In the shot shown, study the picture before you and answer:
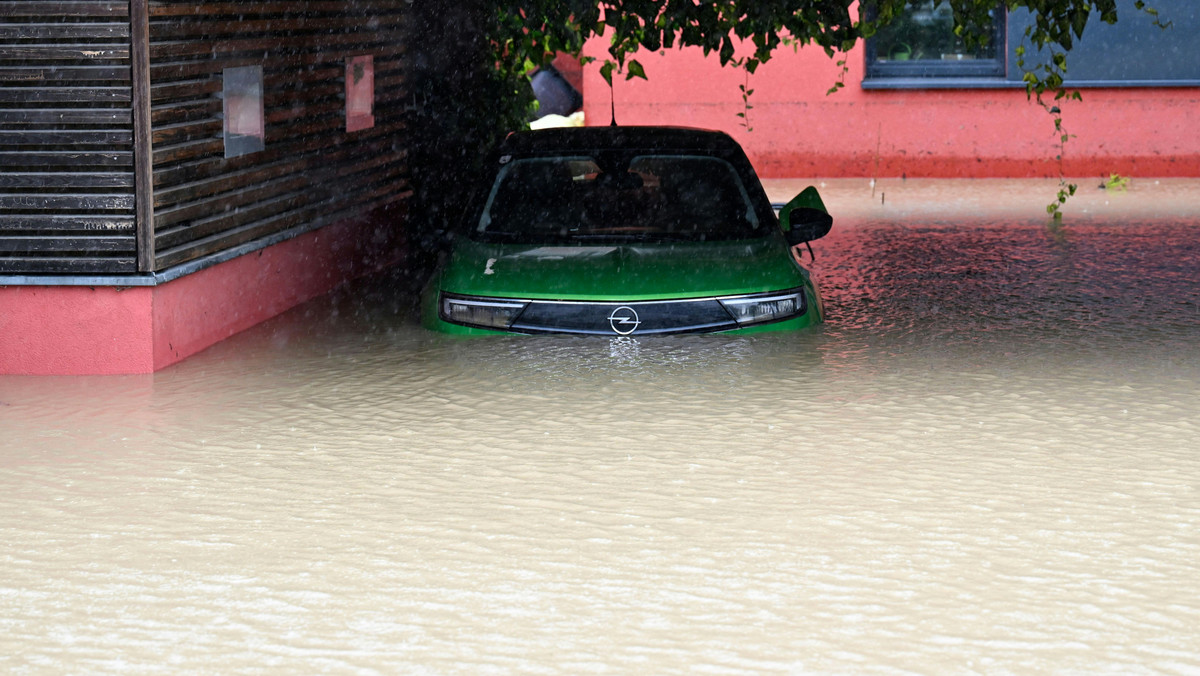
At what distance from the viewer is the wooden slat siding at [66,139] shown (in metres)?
8.44

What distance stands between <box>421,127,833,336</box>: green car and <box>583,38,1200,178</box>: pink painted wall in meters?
10.9

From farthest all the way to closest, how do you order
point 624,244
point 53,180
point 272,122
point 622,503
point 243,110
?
point 272,122, point 243,110, point 624,244, point 53,180, point 622,503

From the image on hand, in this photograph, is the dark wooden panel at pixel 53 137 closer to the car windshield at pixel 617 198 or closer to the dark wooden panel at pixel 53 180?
the dark wooden panel at pixel 53 180

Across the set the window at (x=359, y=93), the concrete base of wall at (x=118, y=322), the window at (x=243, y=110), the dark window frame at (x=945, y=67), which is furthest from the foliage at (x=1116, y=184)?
the concrete base of wall at (x=118, y=322)

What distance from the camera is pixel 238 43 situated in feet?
32.6

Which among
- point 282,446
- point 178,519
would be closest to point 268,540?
point 178,519

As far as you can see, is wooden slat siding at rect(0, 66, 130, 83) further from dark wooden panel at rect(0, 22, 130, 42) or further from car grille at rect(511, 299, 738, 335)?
car grille at rect(511, 299, 738, 335)

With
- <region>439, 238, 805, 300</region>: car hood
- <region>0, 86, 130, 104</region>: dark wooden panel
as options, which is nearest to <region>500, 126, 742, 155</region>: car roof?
<region>439, 238, 805, 300</region>: car hood

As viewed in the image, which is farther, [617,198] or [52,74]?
[617,198]

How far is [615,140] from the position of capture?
31.5 ft

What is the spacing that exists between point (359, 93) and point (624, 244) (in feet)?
14.7

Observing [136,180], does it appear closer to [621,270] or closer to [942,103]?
[621,270]

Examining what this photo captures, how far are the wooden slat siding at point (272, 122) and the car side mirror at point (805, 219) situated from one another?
331 cm

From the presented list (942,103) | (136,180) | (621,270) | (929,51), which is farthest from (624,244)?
(929,51)
